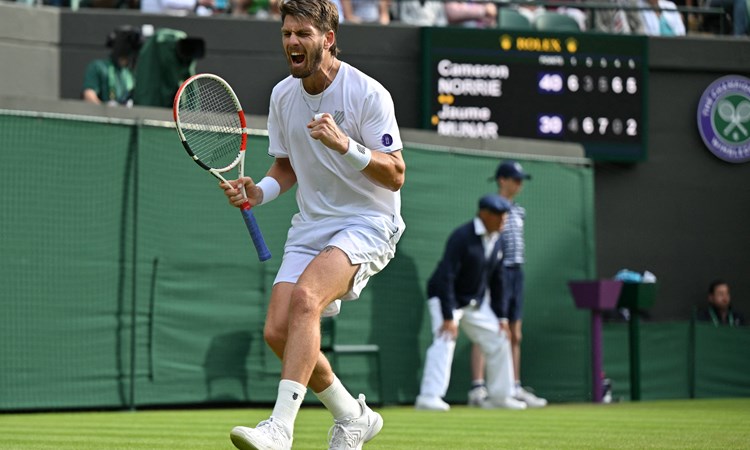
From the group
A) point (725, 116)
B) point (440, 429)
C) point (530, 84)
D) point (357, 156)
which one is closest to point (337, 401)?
point (357, 156)

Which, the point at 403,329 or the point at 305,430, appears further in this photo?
the point at 403,329

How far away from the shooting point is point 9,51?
14883mm

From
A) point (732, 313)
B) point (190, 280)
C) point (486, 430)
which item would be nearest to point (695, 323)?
point (732, 313)

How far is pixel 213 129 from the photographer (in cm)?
713

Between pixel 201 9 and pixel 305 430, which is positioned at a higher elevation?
pixel 201 9

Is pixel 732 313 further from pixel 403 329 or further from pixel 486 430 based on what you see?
pixel 486 430

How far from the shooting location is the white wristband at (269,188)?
6469mm

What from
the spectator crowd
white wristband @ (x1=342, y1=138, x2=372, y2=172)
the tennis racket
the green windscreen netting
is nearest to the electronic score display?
the spectator crowd

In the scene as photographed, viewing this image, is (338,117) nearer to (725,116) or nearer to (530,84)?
(530,84)

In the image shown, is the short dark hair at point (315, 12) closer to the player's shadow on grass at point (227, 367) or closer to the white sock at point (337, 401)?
the white sock at point (337, 401)

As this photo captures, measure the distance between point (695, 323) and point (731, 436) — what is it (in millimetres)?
7813

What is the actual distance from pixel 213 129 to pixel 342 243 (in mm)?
1292

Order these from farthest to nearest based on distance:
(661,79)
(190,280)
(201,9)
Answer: (661,79) → (201,9) → (190,280)

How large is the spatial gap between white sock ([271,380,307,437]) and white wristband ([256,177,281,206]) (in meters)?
0.97
